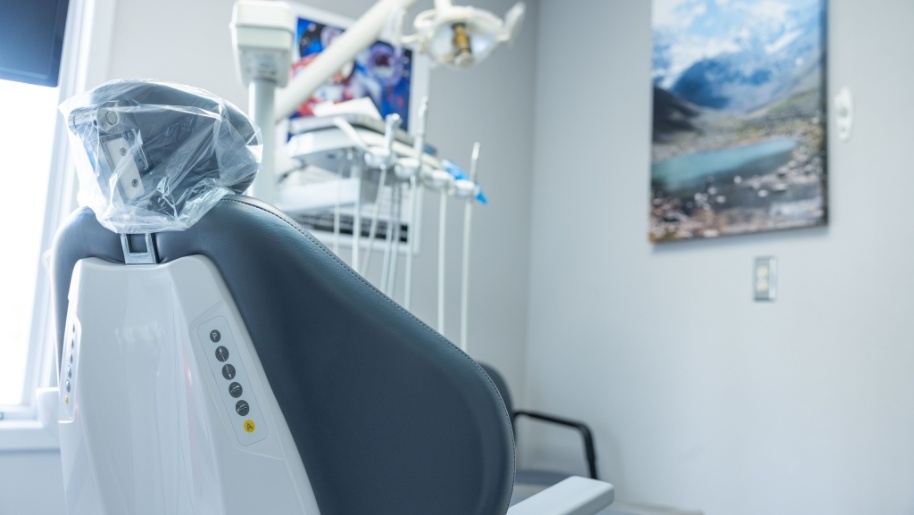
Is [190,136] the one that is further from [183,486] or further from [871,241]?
[871,241]

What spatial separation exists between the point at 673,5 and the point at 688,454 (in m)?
1.45

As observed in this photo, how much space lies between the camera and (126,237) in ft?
2.09

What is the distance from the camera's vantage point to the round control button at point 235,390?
1.96ft

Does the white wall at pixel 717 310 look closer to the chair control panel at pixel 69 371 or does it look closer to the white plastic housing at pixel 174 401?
the white plastic housing at pixel 174 401

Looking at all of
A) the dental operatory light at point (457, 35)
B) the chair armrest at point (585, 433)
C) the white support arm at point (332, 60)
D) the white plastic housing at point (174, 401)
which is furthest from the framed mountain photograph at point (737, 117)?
the white plastic housing at point (174, 401)

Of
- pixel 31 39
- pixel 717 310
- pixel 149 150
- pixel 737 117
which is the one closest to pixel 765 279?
pixel 717 310

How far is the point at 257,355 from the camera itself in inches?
23.7

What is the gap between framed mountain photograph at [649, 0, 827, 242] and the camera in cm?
185

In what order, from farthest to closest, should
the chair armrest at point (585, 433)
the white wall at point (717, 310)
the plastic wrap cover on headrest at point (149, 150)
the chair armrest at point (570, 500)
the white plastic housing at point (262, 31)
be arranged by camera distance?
1. the chair armrest at point (585, 433)
2. the white wall at point (717, 310)
3. the white plastic housing at point (262, 31)
4. the chair armrest at point (570, 500)
5. the plastic wrap cover on headrest at point (149, 150)

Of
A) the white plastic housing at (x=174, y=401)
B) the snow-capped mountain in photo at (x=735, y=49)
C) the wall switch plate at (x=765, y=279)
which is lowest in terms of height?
the white plastic housing at (x=174, y=401)

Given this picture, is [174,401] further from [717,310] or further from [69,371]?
[717,310]

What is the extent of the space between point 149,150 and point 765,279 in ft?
5.85

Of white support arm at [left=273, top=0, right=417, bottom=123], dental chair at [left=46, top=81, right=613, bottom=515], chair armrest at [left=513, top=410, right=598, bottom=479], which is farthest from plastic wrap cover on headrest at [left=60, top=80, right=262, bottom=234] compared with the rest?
chair armrest at [left=513, top=410, right=598, bottom=479]

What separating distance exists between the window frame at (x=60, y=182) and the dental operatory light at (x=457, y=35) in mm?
969
